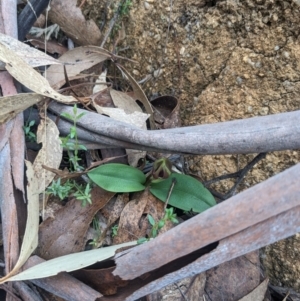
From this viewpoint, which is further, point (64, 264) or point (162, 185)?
point (162, 185)

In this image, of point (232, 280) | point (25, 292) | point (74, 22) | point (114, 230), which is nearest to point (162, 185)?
point (114, 230)

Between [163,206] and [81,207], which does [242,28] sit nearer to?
[163,206]

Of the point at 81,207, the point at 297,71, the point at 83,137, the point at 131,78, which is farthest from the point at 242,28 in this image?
the point at 81,207

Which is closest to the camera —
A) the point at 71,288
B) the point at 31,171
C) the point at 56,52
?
the point at 71,288

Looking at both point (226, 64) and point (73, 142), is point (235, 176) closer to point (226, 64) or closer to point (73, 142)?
point (226, 64)

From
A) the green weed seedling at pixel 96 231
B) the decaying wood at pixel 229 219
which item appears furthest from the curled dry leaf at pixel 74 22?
the decaying wood at pixel 229 219

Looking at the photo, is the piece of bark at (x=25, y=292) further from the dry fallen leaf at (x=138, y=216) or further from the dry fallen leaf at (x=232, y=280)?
the dry fallen leaf at (x=232, y=280)
